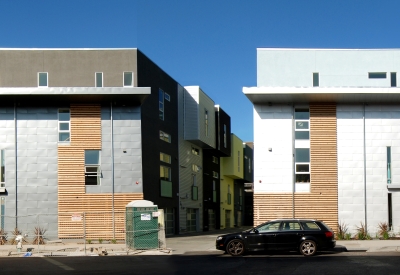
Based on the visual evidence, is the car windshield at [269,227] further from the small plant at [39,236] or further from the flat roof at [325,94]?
the small plant at [39,236]

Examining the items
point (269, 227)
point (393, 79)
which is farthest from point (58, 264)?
point (393, 79)

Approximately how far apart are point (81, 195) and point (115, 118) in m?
4.30

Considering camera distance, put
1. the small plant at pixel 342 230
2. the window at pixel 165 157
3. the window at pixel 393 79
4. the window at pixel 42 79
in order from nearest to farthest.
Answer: the small plant at pixel 342 230, the window at pixel 393 79, the window at pixel 42 79, the window at pixel 165 157

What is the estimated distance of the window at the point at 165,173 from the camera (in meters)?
39.0

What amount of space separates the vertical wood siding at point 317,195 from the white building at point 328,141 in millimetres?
49

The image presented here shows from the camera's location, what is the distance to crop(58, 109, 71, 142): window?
3131 centimetres

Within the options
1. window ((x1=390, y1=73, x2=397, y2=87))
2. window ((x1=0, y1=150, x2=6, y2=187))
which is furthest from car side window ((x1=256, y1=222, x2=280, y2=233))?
window ((x1=0, y1=150, x2=6, y2=187))

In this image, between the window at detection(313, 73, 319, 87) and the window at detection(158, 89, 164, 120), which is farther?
the window at detection(158, 89, 164, 120)

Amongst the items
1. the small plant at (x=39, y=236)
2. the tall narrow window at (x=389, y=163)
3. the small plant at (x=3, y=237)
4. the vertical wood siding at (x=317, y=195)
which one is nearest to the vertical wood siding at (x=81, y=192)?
the small plant at (x=39, y=236)

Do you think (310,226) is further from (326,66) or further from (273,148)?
(326,66)

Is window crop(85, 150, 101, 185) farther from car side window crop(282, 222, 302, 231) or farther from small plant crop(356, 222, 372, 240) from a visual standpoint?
small plant crop(356, 222, 372, 240)

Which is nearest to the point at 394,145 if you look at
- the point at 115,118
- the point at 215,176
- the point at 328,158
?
the point at 328,158

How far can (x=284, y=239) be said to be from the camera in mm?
22094

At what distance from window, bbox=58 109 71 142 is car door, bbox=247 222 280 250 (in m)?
13.0
